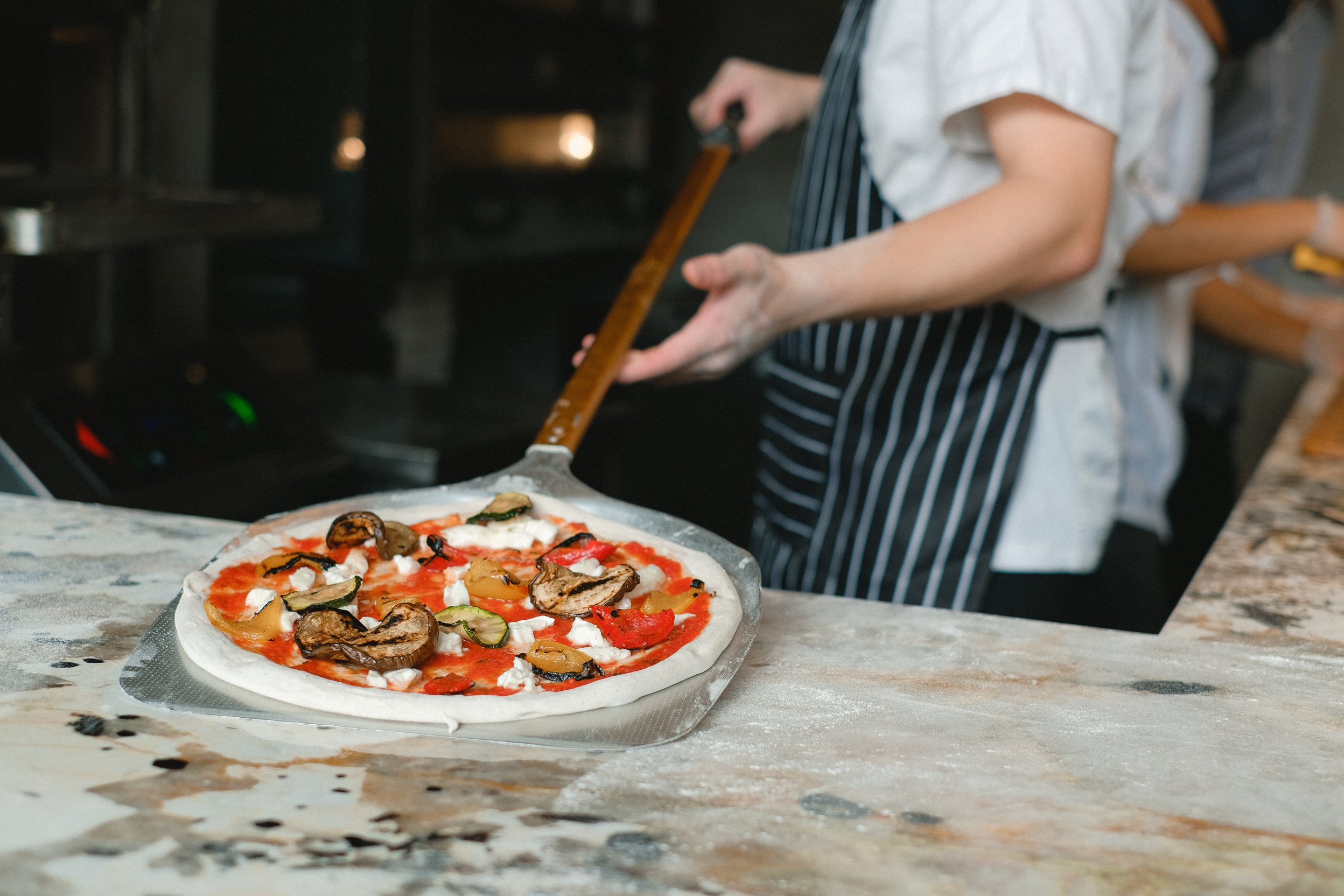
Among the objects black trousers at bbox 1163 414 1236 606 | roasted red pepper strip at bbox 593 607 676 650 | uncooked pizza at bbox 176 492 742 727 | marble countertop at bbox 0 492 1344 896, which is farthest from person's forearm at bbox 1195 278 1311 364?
roasted red pepper strip at bbox 593 607 676 650

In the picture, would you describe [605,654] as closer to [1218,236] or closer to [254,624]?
[254,624]

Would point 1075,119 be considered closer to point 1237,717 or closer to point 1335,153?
point 1237,717

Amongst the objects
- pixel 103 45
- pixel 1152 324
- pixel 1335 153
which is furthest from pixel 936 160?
pixel 1335 153

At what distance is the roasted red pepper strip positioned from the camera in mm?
879

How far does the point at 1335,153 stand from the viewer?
397cm

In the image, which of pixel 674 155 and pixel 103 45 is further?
pixel 674 155

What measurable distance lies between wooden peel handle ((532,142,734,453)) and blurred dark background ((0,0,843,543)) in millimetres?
692

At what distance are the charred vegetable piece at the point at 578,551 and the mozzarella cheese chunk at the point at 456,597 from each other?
0.07 metres

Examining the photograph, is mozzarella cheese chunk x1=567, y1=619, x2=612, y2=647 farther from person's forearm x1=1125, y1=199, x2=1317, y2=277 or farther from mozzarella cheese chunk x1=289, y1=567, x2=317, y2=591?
person's forearm x1=1125, y1=199, x2=1317, y2=277

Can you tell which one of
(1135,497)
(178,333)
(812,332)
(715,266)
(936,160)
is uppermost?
(936,160)

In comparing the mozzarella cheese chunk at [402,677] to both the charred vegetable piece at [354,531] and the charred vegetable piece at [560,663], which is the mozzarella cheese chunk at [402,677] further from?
the charred vegetable piece at [354,531]

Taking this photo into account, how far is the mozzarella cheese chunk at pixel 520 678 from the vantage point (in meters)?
0.78

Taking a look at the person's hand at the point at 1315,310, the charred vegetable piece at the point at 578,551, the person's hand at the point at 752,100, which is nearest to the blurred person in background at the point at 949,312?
the person's hand at the point at 752,100

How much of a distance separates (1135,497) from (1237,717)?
1191 millimetres
